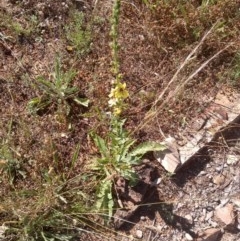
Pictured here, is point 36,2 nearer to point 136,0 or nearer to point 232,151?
point 136,0

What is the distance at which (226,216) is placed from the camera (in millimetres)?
3334

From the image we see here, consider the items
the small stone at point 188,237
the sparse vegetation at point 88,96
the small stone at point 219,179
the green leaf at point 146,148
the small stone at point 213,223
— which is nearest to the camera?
the sparse vegetation at point 88,96

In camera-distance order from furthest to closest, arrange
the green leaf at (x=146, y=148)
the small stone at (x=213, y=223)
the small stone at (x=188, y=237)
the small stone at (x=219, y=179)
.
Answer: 1. the small stone at (x=219, y=179)
2. the small stone at (x=213, y=223)
3. the small stone at (x=188, y=237)
4. the green leaf at (x=146, y=148)

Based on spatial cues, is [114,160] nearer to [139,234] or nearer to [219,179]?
[139,234]

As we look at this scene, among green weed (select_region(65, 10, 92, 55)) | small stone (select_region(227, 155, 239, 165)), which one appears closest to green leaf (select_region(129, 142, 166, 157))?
small stone (select_region(227, 155, 239, 165))

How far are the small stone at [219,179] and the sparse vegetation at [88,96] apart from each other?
0.47m

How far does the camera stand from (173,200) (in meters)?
3.29

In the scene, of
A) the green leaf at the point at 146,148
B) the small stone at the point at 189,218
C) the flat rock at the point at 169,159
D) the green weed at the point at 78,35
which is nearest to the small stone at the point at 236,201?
the small stone at the point at 189,218

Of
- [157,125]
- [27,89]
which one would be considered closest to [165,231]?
[157,125]

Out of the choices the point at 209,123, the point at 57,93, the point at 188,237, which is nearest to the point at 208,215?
the point at 188,237

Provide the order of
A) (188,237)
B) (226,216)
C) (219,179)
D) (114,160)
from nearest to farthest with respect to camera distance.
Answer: (114,160), (188,237), (226,216), (219,179)

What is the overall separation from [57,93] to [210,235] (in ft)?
5.37

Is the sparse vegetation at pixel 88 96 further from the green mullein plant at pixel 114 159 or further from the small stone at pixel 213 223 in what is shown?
the small stone at pixel 213 223

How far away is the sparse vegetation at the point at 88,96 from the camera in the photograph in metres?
2.99
